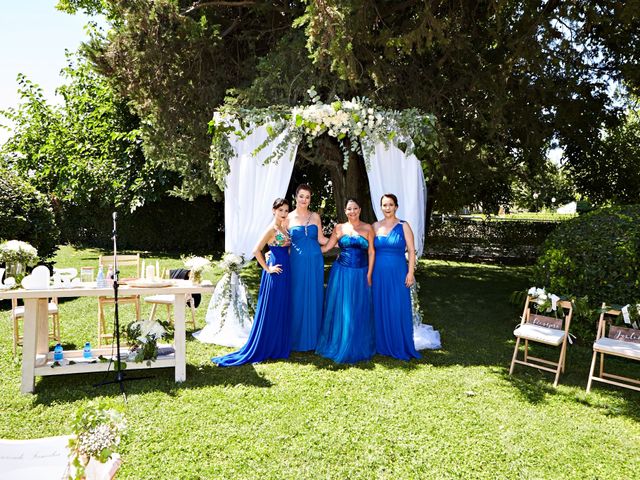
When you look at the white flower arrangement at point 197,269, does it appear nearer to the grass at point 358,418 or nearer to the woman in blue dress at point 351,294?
the grass at point 358,418

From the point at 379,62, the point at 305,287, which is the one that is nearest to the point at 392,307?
the point at 305,287

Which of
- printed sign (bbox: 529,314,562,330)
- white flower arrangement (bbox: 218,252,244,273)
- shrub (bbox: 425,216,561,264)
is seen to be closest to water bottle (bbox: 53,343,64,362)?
white flower arrangement (bbox: 218,252,244,273)

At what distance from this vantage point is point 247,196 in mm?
6855

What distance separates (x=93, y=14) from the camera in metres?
16.7

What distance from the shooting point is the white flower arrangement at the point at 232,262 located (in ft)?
22.5

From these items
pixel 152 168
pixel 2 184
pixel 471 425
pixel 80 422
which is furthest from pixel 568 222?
pixel 152 168

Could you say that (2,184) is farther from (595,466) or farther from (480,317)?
(595,466)

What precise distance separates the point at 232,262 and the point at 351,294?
1769mm

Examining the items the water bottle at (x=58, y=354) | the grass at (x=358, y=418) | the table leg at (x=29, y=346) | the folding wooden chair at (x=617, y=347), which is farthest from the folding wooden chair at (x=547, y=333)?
the table leg at (x=29, y=346)

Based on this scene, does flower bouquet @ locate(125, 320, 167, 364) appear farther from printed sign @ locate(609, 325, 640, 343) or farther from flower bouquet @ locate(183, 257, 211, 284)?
printed sign @ locate(609, 325, 640, 343)

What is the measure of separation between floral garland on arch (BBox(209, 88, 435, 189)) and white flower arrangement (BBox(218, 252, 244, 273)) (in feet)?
3.88

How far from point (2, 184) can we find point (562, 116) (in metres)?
10.9

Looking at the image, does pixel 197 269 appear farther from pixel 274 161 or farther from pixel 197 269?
pixel 274 161

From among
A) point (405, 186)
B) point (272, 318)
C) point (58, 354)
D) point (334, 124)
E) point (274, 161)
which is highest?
point (334, 124)
